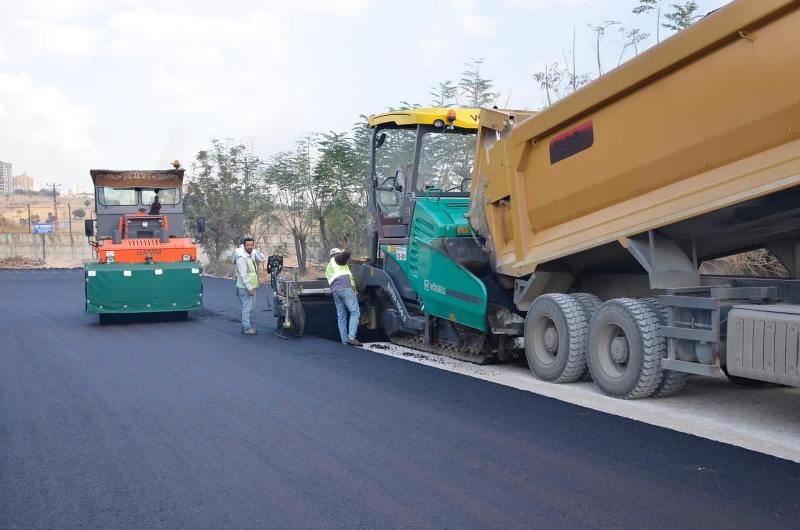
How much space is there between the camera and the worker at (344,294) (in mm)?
10539

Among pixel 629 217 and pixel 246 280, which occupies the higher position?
pixel 629 217

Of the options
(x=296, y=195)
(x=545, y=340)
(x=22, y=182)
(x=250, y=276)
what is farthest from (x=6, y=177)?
(x=545, y=340)

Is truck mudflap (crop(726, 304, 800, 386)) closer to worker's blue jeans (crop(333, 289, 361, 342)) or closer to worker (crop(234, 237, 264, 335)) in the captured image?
worker's blue jeans (crop(333, 289, 361, 342))

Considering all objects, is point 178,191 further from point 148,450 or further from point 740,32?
point 740,32

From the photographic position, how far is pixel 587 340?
23.5ft

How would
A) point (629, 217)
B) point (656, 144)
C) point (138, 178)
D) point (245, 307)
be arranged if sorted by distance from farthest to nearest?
point (138, 178), point (245, 307), point (629, 217), point (656, 144)

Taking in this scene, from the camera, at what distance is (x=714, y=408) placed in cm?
631

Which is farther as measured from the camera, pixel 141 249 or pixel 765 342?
pixel 141 249

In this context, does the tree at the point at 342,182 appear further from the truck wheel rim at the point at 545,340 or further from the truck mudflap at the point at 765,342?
the truck mudflap at the point at 765,342

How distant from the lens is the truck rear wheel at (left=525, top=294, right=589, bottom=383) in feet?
24.0

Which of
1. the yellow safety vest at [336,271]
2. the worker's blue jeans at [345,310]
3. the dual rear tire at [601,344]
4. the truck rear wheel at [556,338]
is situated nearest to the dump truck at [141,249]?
the yellow safety vest at [336,271]

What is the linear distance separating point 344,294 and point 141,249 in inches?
190

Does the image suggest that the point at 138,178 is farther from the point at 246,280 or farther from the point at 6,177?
the point at 6,177

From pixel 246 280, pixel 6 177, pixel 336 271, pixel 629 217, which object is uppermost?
pixel 6 177
